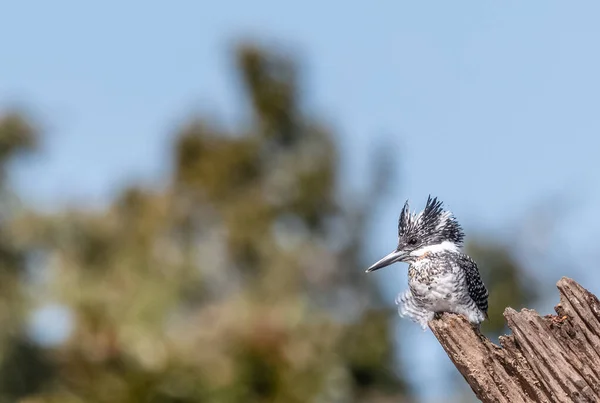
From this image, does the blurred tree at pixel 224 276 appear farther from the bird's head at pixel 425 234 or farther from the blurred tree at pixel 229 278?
the bird's head at pixel 425 234

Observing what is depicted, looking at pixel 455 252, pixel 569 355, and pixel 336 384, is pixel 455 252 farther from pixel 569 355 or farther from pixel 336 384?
pixel 336 384

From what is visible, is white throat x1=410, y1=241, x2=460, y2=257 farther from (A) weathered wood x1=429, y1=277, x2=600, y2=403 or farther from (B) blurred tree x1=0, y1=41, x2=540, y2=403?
(B) blurred tree x1=0, y1=41, x2=540, y2=403

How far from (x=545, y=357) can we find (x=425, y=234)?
163 centimetres

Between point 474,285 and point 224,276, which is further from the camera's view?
point 224,276

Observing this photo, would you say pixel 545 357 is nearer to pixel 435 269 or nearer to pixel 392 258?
pixel 435 269

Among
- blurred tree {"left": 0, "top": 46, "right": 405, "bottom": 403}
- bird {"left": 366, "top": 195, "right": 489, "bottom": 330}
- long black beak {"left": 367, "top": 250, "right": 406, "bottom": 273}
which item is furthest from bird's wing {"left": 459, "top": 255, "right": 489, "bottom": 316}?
blurred tree {"left": 0, "top": 46, "right": 405, "bottom": 403}

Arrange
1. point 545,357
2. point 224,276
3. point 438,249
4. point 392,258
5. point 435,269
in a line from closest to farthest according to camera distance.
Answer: point 545,357
point 435,269
point 438,249
point 392,258
point 224,276

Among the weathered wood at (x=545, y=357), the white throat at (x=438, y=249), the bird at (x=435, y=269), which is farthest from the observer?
the white throat at (x=438, y=249)

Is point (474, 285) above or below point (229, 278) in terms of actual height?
below

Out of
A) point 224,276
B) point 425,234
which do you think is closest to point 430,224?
point 425,234

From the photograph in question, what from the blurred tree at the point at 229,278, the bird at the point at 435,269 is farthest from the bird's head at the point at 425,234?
the blurred tree at the point at 229,278

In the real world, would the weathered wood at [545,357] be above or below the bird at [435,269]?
below

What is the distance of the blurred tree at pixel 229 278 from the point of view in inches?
689

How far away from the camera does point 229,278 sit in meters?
29.3
